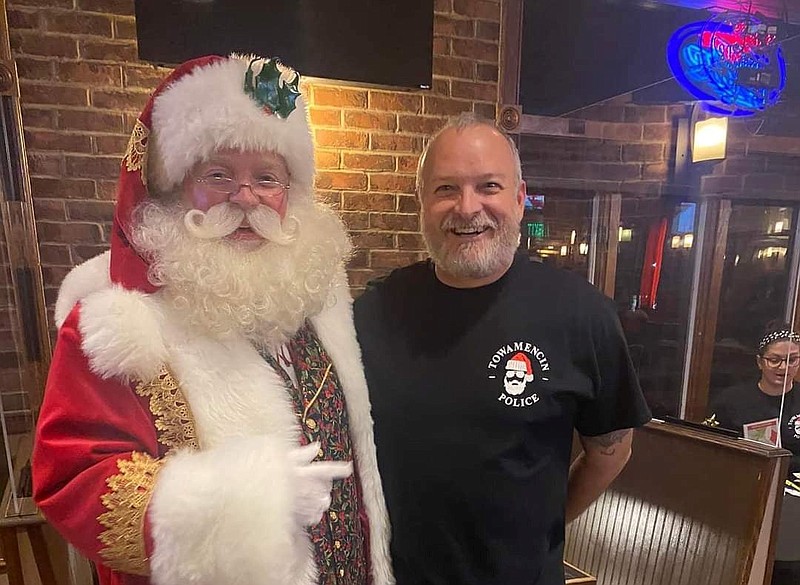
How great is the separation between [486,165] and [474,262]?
0.23m

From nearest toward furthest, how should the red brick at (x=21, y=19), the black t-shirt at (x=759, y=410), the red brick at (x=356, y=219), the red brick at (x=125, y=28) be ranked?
the red brick at (x=21, y=19), the red brick at (x=125, y=28), the red brick at (x=356, y=219), the black t-shirt at (x=759, y=410)

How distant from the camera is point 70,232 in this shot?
2584 mm

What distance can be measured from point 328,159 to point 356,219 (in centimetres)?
30

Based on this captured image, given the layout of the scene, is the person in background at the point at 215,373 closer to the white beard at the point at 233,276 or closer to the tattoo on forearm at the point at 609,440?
the white beard at the point at 233,276

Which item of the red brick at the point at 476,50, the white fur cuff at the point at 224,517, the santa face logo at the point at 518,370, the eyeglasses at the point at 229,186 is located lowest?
the white fur cuff at the point at 224,517

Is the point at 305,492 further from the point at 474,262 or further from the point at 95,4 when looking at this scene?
the point at 95,4

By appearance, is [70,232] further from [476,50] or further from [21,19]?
[476,50]

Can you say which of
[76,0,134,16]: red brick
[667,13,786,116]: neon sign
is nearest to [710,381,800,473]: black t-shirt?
[667,13,786,116]: neon sign

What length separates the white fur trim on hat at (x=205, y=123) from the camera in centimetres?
116

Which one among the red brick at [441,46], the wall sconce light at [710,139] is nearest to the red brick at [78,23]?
the red brick at [441,46]

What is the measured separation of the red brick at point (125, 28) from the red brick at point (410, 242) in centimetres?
142

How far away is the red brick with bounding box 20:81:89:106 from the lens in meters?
2.48

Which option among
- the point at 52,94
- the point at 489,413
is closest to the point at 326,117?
the point at 52,94

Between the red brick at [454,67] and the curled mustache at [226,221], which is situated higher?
the red brick at [454,67]
